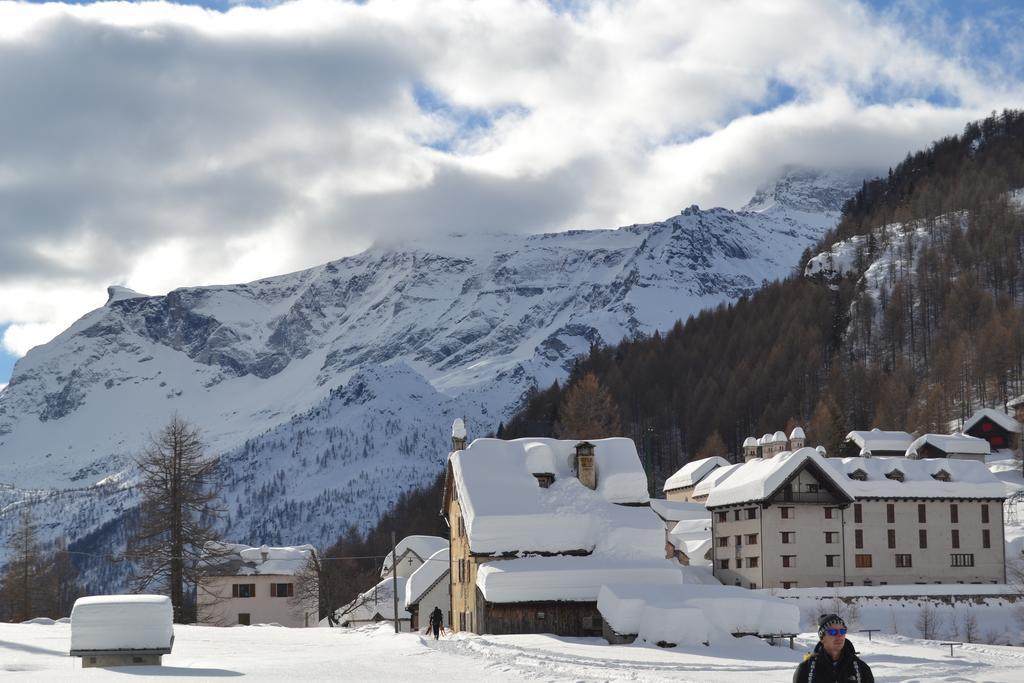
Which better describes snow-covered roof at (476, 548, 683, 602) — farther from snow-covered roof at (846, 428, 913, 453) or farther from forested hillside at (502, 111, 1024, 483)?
forested hillside at (502, 111, 1024, 483)

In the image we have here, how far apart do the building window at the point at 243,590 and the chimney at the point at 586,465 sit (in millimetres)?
57861

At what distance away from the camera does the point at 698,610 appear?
49.6 meters

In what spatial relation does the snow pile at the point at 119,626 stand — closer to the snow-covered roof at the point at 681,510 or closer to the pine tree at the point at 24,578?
the pine tree at the point at 24,578

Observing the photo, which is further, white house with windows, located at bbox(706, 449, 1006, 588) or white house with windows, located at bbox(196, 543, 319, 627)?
white house with windows, located at bbox(196, 543, 319, 627)

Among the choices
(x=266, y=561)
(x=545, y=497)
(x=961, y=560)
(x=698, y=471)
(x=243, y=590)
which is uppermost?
(x=698, y=471)

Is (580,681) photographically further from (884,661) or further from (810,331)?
(810,331)

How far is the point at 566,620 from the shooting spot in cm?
6009

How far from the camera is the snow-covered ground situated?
37094 millimetres

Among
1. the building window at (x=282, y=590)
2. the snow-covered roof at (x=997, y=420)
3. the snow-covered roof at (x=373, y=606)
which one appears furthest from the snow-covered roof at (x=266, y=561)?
the snow-covered roof at (x=997, y=420)

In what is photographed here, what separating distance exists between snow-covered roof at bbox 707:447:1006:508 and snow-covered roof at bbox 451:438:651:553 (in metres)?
25.5

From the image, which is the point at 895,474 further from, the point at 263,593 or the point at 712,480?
the point at 263,593

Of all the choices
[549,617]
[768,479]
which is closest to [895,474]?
[768,479]

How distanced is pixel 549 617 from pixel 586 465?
11234 mm

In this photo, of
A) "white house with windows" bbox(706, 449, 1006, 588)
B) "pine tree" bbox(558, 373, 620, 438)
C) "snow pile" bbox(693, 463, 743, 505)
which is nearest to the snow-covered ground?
"white house with windows" bbox(706, 449, 1006, 588)
